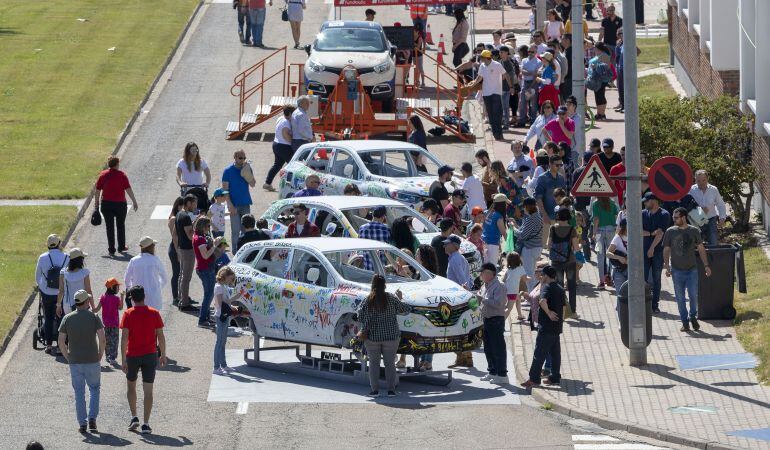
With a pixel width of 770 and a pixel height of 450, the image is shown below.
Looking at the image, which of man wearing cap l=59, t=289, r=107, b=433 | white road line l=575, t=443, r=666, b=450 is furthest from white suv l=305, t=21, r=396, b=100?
white road line l=575, t=443, r=666, b=450

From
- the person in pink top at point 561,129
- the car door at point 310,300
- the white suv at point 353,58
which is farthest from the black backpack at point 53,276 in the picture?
the white suv at point 353,58

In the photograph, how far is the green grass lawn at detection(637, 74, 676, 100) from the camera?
39.1 meters

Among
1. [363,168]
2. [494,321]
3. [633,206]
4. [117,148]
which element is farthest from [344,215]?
[117,148]

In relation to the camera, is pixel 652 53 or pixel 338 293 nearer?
pixel 338 293

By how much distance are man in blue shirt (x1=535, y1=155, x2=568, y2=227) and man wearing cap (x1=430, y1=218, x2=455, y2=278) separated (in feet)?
9.25

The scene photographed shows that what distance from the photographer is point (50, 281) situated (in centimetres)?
2105

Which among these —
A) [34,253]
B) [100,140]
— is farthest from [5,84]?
[34,253]

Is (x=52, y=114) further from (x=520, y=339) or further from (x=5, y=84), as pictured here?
(x=520, y=339)

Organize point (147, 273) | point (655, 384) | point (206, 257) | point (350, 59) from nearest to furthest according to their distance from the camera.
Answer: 1. point (655, 384)
2. point (147, 273)
3. point (206, 257)
4. point (350, 59)

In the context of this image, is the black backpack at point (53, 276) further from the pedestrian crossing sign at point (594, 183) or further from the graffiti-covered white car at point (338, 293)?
the pedestrian crossing sign at point (594, 183)

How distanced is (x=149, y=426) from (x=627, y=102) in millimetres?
7314

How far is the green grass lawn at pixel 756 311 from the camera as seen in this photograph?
20125mm

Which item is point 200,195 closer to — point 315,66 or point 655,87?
point 315,66

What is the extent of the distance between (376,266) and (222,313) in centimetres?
209
